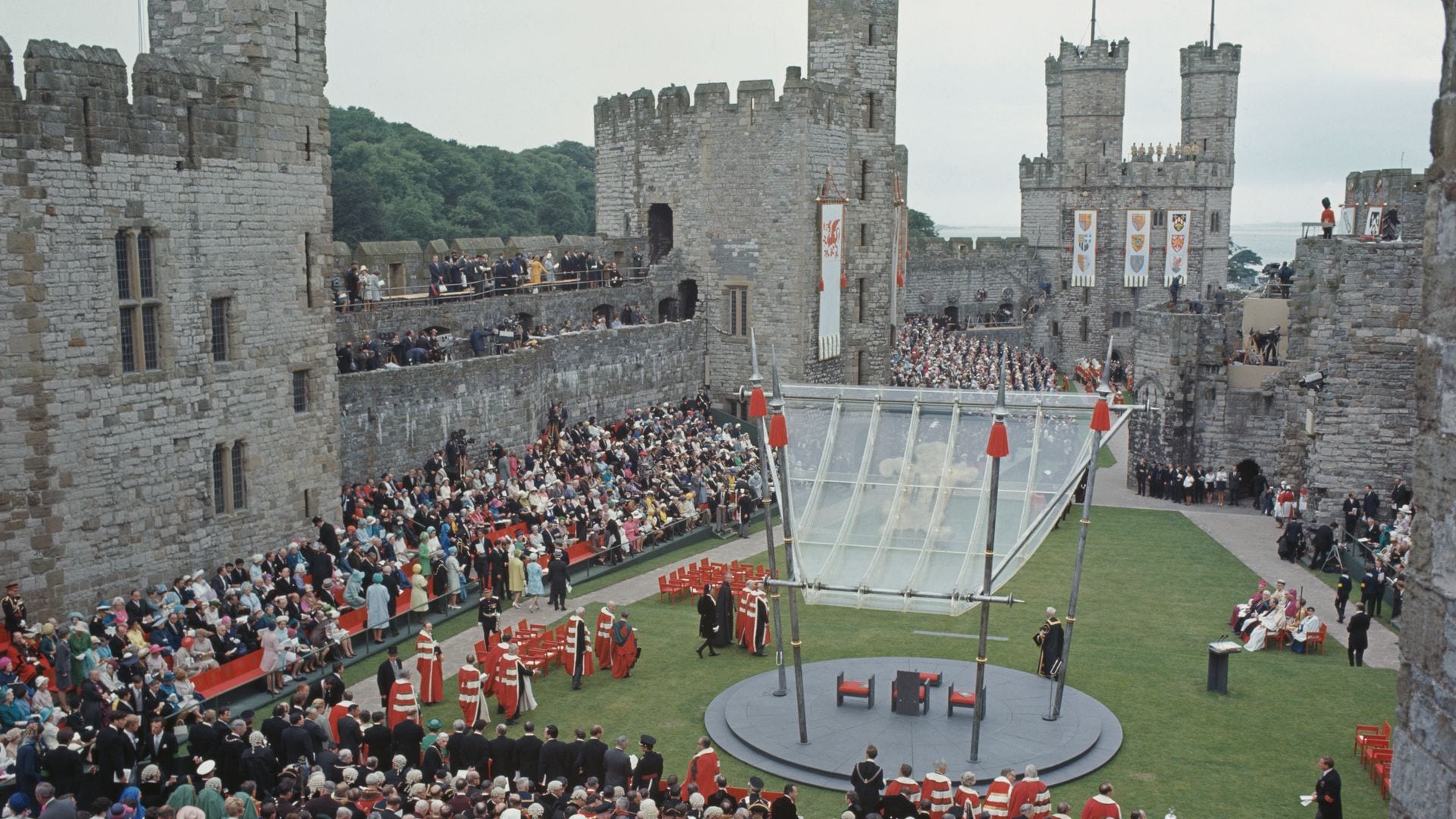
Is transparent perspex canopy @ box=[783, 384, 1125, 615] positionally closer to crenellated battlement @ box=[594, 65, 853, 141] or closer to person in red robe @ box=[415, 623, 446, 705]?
person in red robe @ box=[415, 623, 446, 705]

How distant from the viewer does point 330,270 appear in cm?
2397

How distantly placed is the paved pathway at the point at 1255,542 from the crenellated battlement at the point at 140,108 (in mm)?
18732

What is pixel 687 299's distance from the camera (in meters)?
39.0

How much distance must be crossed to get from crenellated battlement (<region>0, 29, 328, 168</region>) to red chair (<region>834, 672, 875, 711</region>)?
40.7 feet

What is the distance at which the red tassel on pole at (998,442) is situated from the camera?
50.2ft

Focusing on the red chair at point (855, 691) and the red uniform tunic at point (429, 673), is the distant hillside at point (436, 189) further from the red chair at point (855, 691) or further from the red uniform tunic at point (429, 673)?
the red chair at point (855, 691)

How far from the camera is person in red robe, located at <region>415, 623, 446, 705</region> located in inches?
736

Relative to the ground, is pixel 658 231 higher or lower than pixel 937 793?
higher

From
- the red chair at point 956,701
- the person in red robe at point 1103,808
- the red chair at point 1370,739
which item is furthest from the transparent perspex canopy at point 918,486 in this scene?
the red chair at point 1370,739

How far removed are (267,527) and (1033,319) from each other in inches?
1723

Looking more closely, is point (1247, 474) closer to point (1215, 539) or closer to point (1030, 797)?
point (1215, 539)

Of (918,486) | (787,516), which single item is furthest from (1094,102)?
(787,516)

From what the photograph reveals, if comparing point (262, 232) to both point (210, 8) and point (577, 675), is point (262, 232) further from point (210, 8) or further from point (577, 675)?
point (577, 675)

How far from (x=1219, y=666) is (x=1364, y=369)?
1123 cm
